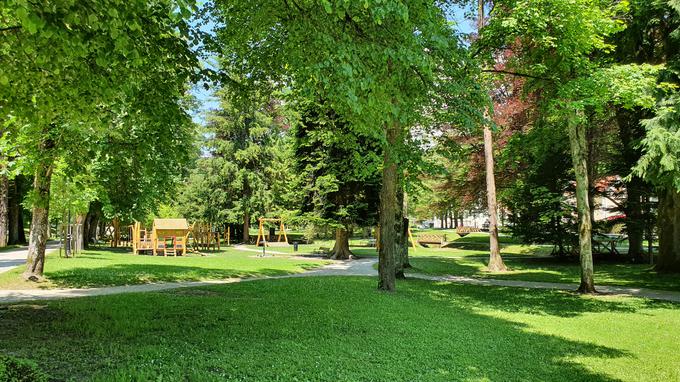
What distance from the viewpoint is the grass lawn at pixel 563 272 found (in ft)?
48.2

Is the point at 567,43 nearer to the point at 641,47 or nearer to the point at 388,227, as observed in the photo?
the point at 388,227

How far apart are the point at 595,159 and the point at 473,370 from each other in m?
20.5

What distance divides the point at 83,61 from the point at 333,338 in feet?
14.7

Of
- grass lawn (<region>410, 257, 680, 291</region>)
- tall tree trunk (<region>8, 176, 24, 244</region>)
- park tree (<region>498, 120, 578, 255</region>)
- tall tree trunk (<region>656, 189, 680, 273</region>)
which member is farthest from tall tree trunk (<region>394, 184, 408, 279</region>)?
tall tree trunk (<region>8, 176, 24, 244</region>)

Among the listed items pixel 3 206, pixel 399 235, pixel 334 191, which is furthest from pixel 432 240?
pixel 3 206

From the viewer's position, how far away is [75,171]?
694 centimetres

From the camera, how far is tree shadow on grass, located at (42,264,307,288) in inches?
453

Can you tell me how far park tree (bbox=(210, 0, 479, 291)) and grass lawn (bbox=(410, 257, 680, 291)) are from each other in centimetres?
984

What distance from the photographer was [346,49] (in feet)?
16.0

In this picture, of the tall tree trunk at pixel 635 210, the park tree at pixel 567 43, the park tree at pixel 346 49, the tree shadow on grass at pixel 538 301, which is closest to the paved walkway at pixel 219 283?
the tree shadow on grass at pixel 538 301

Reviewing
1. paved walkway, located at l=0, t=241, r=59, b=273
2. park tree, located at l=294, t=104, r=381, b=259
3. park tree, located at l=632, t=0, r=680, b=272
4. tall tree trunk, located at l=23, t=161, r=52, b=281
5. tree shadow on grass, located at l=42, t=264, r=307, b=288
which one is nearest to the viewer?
park tree, located at l=632, t=0, r=680, b=272

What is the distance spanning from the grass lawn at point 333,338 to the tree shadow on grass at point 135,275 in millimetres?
2662

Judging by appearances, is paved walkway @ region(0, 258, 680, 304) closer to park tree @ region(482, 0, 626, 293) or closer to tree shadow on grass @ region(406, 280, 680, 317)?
tree shadow on grass @ region(406, 280, 680, 317)

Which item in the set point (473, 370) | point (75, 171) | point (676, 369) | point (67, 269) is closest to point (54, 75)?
point (75, 171)
